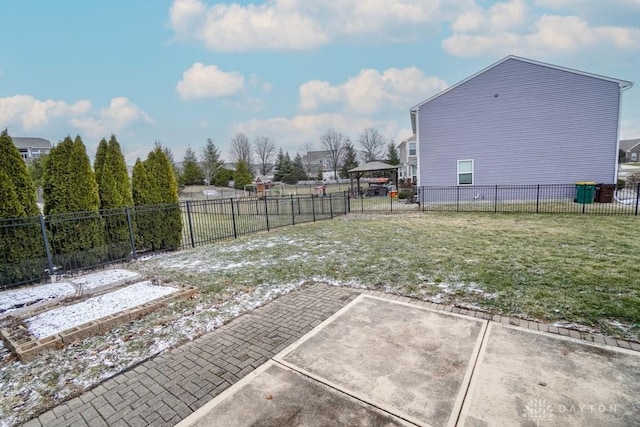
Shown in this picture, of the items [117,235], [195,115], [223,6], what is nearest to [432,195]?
[223,6]

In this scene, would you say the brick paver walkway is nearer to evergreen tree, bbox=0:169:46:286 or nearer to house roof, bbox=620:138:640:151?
evergreen tree, bbox=0:169:46:286

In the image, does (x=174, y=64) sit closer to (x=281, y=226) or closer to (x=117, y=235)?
(x=281, y=226)

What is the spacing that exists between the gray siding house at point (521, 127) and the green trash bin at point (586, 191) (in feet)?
3.59

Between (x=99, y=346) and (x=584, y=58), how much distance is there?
69.9 feet

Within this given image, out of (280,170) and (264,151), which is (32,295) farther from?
(264,151)

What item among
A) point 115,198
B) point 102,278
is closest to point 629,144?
point 115,198

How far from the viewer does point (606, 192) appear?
12.9 m

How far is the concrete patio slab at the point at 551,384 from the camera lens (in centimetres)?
196

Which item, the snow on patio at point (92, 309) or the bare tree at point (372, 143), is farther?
the bare tree at point (372, 143)

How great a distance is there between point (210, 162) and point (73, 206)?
4385 centimetres

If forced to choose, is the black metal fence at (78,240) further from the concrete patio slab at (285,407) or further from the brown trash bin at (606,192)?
the brown trash bin at (606,192)

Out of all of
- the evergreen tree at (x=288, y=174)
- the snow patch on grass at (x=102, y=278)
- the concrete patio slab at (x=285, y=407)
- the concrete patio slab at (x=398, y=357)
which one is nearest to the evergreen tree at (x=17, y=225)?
the snow patch on grass at (x=102, y=278)

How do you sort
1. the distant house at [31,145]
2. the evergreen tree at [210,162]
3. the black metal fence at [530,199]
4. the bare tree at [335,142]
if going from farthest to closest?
the bare tree at [335,142], the evergreen tree at [210,162], the distant house at [31,145], the black metal fence at [530,199]

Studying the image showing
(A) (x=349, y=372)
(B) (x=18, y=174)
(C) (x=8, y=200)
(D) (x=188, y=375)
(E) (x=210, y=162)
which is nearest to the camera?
(A) (x=349, y=372)
